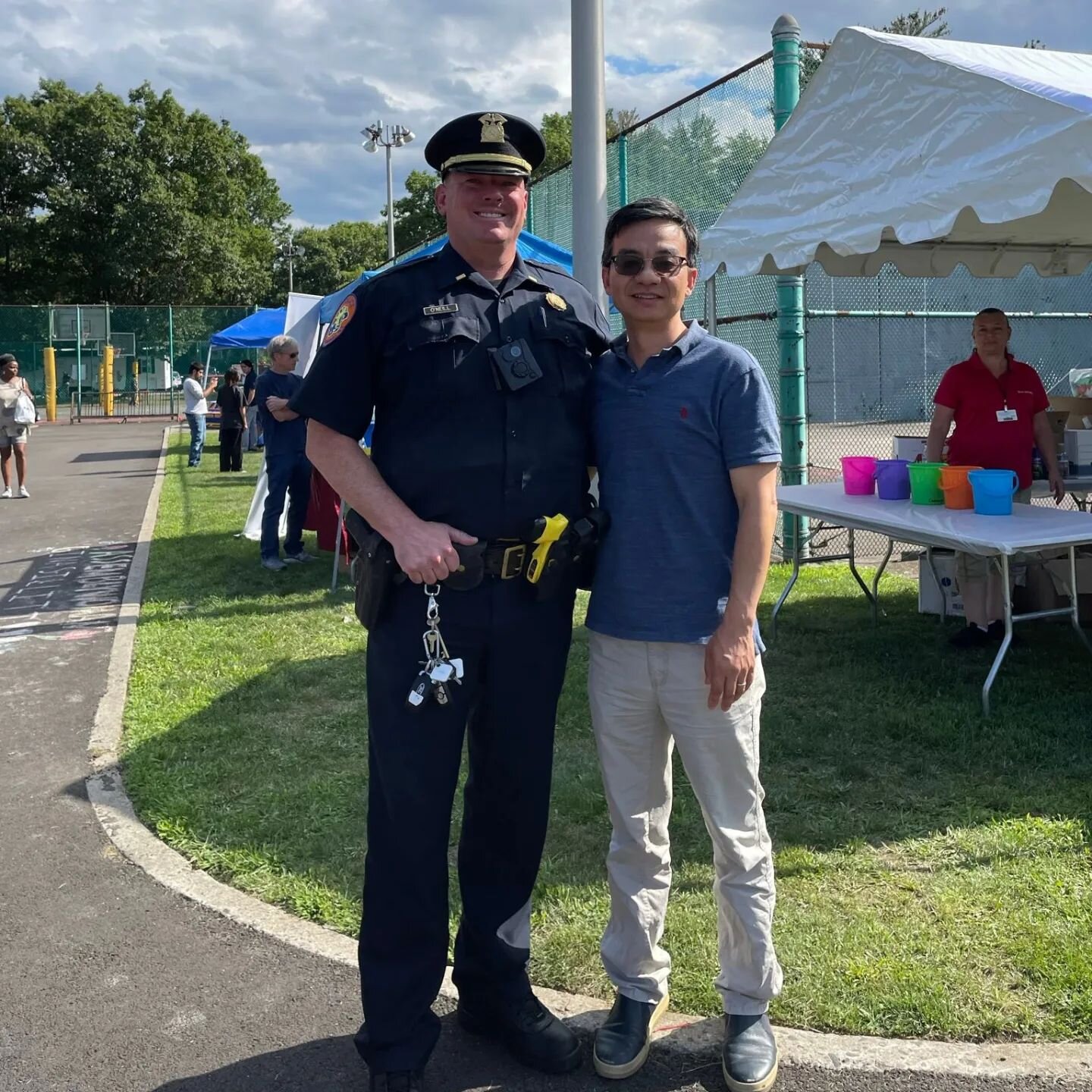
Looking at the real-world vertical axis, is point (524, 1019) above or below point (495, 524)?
below

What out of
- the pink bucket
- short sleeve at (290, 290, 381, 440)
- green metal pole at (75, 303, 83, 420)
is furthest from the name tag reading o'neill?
green metal pole at (75, 303, 83, 420)

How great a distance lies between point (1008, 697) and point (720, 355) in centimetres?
358

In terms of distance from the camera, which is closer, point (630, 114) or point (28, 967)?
point (28, 967)

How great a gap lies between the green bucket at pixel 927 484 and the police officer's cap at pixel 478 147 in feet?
13.0

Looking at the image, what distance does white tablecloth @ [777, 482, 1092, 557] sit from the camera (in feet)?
16.0

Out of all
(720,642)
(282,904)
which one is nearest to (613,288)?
(720,642)

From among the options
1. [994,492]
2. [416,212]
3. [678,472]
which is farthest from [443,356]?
[416,212]

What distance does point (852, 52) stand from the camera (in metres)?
5.52

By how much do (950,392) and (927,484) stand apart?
1013 mm

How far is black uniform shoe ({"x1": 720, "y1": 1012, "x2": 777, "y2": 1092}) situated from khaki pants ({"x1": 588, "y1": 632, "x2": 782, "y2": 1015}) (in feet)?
0.13

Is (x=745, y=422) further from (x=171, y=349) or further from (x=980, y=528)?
(x=171, y=349)

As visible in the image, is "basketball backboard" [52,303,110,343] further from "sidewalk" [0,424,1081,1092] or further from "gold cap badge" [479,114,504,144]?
"gold cap badge" [479,114,504,144]

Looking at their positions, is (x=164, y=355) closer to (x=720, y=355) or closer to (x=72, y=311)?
(x=72, y=311)

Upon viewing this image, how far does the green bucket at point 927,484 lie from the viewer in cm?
592
